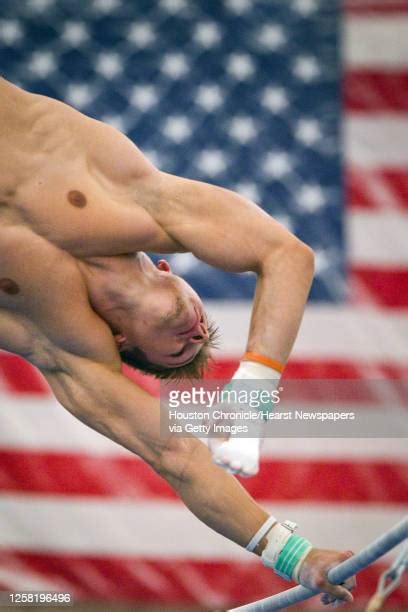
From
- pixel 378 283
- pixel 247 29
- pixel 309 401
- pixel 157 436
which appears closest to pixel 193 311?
pixel 157 436

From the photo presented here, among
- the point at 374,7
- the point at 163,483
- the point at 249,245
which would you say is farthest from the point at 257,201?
the point at 249,245

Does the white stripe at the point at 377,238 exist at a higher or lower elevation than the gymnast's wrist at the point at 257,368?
lower

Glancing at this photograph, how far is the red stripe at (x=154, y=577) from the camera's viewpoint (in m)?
2.43

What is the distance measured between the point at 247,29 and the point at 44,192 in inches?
44.5

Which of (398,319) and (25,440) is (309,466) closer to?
(398,319)

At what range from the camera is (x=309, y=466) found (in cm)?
239

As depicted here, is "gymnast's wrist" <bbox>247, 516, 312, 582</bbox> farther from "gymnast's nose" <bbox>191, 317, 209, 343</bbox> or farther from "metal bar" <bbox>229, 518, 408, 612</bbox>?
"gymnast's nose" <bbox>191, 317, 209, 343</bbox>

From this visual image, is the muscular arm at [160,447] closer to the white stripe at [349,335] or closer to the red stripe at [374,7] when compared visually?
the white stripe at [349,335]

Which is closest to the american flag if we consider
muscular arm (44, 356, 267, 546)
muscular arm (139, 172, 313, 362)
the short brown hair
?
the short brown hair

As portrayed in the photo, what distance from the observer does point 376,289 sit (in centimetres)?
236

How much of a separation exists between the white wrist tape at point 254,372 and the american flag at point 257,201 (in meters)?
0.93

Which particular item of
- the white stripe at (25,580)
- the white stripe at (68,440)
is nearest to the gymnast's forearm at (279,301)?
the white stripe at (68,440)

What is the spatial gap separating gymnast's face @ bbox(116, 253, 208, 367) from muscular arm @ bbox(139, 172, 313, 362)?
0.35 ft

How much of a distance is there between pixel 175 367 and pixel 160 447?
0.19 metres
